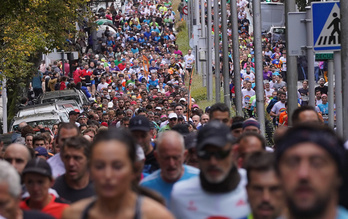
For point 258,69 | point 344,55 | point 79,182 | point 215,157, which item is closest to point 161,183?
point 79,182

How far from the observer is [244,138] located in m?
7.34

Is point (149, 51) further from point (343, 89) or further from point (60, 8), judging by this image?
point (343, 89)

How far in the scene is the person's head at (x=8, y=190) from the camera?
5.18m

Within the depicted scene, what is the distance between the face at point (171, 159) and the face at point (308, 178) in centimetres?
312

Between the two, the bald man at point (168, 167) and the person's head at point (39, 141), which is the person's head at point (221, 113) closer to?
the person's head at point (39, 141)

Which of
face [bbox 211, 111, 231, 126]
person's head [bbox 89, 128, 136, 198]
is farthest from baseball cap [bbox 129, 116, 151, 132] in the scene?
person's head [bbox 89, 128, 136, 198]

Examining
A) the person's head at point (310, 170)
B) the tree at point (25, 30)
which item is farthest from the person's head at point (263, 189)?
the tree at point (25, 30)

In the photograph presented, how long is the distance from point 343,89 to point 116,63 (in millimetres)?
33139

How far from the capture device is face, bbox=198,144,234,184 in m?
5.24

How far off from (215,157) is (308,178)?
1.89 meters

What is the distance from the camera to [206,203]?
5.20m

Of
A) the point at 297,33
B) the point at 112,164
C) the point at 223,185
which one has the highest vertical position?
the point at 297,33

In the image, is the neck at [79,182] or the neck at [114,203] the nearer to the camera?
the neck at [114,203]

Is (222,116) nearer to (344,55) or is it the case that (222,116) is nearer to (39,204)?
(344,55)
